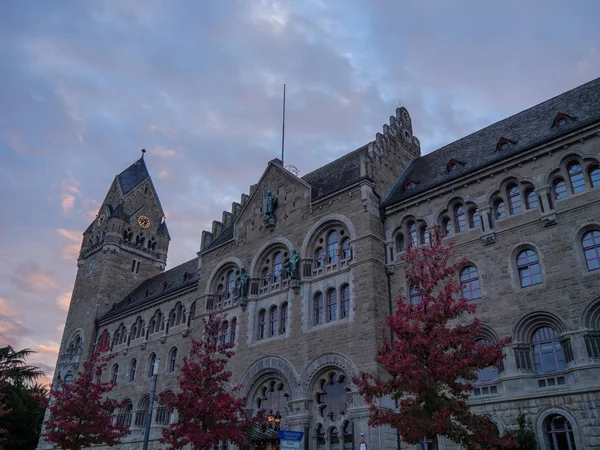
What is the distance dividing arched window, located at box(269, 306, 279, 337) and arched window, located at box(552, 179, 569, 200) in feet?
51.4

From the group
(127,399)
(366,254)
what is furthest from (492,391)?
(127,399)

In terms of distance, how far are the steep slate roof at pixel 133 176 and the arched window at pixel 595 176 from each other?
4705 centimetres

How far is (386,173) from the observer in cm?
3148

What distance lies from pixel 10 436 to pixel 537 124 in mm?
44263

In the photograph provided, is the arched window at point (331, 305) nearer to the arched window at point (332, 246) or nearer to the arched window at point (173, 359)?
the arched window at point (332, 246)

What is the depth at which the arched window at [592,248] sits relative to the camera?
20547 millimetres

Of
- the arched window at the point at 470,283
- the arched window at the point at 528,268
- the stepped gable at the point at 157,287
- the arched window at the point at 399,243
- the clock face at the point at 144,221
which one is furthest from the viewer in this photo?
the clock face at the point at 144,221

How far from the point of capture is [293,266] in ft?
98.2

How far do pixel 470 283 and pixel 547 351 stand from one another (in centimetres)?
428

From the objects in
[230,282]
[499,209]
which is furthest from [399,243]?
[230,282]

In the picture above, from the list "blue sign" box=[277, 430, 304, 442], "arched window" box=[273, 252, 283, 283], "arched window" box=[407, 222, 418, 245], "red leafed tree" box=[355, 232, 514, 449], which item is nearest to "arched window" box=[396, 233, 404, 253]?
"arched window" box=[407, 222, 418, 245]

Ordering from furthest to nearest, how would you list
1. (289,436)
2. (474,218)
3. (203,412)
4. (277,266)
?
(277,266) < (474,218) < (203,412) < (289,436)

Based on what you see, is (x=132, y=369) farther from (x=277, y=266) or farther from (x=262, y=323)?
(x=277, y=266)

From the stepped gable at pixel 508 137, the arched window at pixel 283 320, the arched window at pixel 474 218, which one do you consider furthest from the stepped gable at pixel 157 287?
the arched window at pixel 474 218
